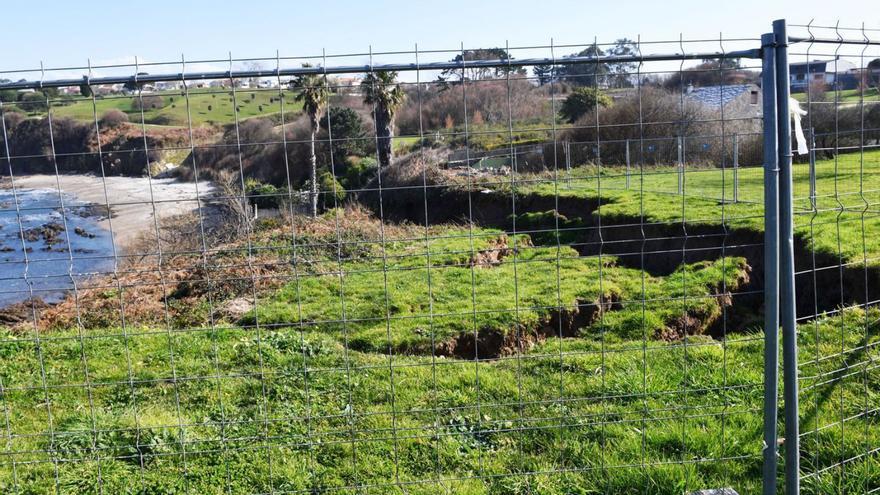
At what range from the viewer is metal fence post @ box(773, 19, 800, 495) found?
3.12 meters

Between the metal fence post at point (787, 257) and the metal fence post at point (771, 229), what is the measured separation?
30 mm

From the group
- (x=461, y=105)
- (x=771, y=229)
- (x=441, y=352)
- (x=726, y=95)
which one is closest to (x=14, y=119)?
(x=461, y=105)

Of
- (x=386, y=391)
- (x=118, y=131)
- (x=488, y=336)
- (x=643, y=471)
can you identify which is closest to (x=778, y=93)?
(x=643, y=471)

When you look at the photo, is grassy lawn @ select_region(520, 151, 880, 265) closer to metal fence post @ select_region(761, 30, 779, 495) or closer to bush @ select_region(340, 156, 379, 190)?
bush @ select_region(340, 156, 379, 190)

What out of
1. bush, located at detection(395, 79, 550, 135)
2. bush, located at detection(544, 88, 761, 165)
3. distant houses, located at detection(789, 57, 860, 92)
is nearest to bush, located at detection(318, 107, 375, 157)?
bush, located at detection(395, 79, 550, 135)

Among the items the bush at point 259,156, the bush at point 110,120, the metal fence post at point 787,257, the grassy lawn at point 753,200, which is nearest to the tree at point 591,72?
the metal fence post at point 787,257

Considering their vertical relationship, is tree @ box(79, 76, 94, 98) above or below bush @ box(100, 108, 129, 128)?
below

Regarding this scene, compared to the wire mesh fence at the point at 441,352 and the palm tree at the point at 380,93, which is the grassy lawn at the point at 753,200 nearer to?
the wire mesh fence at the point at 441,352

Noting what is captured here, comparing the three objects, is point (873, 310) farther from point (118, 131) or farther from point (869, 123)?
point (118, 131)

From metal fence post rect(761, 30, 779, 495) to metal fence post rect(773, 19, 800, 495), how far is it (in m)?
0.03

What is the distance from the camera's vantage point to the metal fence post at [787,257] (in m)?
3.12

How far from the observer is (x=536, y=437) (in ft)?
15.0

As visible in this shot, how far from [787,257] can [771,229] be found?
0.15 meters

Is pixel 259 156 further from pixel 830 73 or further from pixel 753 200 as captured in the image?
pixel 830 73
